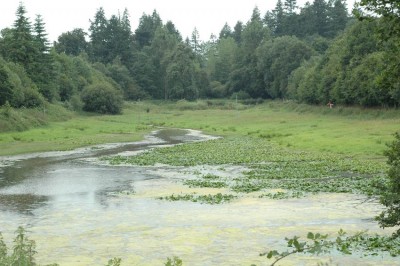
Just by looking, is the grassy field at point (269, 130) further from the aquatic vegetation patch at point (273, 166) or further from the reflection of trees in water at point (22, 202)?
the reflection of trees in water at point (22, 202)

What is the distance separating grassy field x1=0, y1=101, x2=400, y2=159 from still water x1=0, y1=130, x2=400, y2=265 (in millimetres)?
18295

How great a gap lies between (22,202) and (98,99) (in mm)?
79299

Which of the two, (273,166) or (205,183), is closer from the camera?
(205,183)

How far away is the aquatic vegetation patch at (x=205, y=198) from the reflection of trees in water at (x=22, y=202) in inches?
243

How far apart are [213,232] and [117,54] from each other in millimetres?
153440

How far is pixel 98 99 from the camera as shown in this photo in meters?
103

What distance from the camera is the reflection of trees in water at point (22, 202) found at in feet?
78.1

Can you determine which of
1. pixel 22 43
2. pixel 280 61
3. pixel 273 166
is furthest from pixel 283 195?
pixel 280 61

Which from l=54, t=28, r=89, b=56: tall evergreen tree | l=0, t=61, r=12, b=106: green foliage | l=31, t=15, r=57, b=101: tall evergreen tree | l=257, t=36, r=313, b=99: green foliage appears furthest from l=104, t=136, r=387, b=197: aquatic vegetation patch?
l=54, t=28, r=89, b=56: tall evergreen tree

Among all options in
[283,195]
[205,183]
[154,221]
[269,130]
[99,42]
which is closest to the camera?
[154,221]

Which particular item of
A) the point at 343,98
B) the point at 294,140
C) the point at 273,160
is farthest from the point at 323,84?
the point at 273,160

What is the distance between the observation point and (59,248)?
16969 mm

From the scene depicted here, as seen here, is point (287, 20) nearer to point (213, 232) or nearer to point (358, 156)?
point (358, 156)

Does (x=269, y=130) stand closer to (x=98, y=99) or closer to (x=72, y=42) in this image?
(x=98, y=99)
